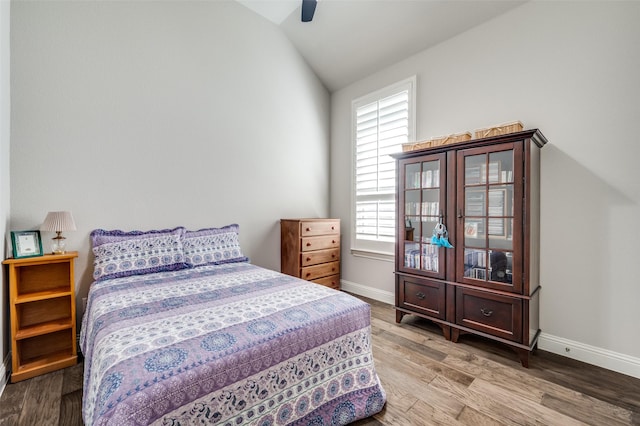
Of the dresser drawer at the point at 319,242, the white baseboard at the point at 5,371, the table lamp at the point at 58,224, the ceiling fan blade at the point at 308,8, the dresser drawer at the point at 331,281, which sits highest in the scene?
the ceiling fan blade at the point at 308,8

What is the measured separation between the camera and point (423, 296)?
8.70 ft

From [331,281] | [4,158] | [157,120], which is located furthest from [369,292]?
[4,158]

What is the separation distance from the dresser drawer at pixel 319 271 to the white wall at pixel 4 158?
2.41 meters

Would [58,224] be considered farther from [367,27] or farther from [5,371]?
[367,27]

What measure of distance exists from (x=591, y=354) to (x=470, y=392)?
115 cm

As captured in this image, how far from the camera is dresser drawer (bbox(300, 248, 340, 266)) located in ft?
11.0

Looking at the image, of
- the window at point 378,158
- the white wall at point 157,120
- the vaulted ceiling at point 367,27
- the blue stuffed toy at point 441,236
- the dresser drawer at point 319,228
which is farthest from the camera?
the dresser drawer at point 319,228

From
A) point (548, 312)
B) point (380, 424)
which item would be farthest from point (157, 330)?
point (548, 312)

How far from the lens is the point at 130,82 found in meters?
2.53

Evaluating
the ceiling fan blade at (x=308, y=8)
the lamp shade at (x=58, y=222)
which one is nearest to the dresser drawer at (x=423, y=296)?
the ceiling fan blade at (x=308, y=8)

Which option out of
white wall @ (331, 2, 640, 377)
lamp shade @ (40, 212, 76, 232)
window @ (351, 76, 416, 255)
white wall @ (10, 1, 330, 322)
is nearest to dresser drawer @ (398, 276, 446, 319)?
window @ (351, 76, 416, 255)

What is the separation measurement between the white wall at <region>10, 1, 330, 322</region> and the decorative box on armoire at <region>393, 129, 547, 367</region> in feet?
5.55

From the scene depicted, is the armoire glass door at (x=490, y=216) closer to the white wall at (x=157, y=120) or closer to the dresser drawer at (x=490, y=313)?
the dresser drawer at (x=490, y=313)

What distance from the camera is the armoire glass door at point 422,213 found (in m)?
2.54
